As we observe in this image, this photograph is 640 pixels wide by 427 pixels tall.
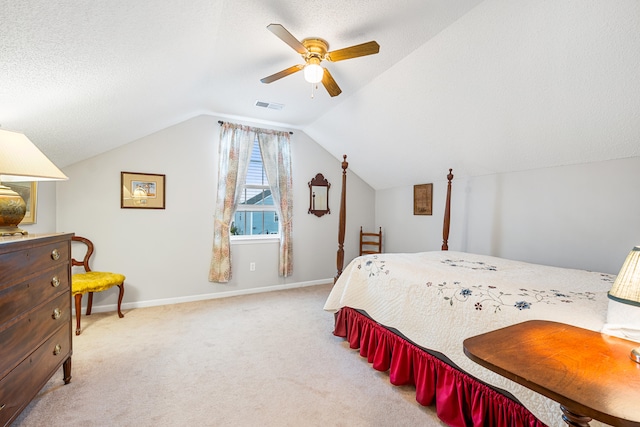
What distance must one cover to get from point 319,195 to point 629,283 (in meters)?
3.95

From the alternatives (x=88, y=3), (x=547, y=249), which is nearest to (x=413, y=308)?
(x=547, y=249)

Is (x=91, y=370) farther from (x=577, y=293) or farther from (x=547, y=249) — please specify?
(x=547, y=249)

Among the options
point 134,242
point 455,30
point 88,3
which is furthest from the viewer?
point 134,242

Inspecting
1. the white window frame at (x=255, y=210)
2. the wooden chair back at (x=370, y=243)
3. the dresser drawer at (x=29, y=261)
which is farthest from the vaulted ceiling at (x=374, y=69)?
the wooden chair back at (x=370, y=243)

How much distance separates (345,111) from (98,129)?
2.55 metres

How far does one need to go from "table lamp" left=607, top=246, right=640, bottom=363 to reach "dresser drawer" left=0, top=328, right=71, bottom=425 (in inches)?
93.9

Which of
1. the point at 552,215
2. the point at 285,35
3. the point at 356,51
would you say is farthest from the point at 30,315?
the point at 552,215

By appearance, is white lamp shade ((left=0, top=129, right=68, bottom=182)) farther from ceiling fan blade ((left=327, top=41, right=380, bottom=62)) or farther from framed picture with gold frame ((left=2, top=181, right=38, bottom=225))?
ceiling fan blade ((left=327, top=41, right=380, bottom=62))

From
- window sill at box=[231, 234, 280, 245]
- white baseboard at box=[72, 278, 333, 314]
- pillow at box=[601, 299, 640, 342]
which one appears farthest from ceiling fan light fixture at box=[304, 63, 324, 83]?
white baseboard at box=[72, 278, 333, 314]

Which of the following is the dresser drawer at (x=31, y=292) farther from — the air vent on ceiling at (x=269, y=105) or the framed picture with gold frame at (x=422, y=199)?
the framed picture with gold frame at (x=422, y=199)

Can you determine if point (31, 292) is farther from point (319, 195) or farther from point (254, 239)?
point (319, 195)

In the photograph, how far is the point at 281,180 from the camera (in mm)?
4328

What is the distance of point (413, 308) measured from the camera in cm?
195

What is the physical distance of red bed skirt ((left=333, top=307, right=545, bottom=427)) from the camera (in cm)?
140
